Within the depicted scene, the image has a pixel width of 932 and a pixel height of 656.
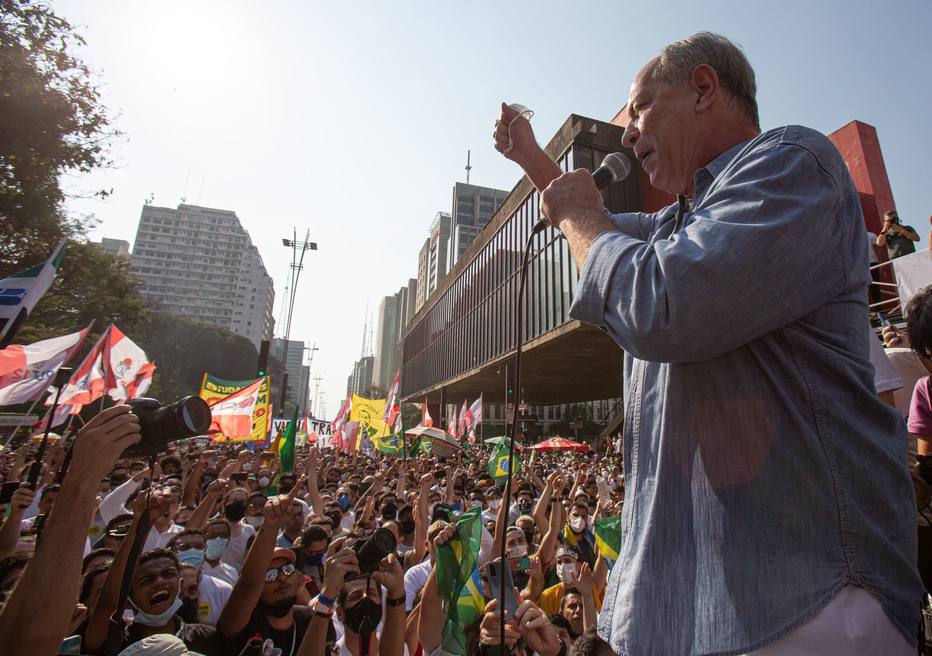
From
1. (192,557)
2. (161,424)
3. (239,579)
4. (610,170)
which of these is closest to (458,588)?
(239,579)

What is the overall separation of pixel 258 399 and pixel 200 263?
120m

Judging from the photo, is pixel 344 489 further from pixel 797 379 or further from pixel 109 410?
pixel 797 379

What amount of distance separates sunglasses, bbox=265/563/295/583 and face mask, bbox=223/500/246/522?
2.67 m

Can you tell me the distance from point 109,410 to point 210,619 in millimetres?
3261

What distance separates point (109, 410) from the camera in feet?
5.48

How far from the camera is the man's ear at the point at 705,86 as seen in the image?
4.07ft

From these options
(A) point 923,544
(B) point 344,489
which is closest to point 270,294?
(B) point 344,489

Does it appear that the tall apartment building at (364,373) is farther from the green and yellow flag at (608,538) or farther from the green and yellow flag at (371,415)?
the green and yellow flag at (608,538)

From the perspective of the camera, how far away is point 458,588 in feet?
11.1

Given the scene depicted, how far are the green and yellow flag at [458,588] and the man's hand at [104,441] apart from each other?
230 centimetres

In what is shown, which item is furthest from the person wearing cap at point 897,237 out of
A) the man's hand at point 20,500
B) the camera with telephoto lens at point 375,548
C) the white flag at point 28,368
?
the white flag at point 28,368

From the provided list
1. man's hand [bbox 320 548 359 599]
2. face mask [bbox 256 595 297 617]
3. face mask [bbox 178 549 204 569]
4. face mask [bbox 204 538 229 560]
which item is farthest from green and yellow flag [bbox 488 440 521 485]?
man's hand [bbox 320 548 359 599]

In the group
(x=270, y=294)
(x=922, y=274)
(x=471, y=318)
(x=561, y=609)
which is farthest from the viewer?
(x=270, y=294)

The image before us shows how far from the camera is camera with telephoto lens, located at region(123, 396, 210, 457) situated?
1.84 m
